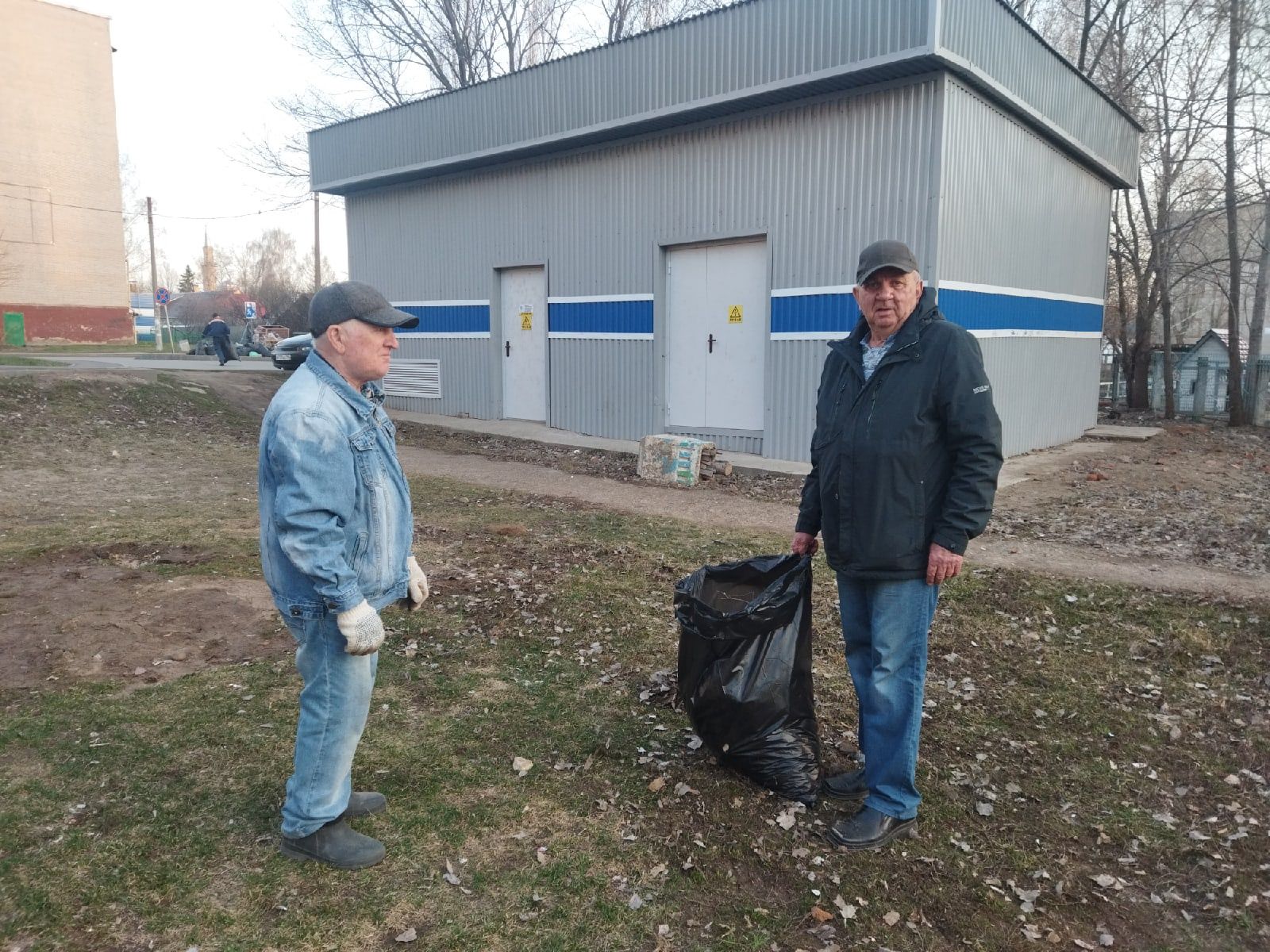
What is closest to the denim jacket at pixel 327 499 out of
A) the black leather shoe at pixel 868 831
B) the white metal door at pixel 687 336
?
the black leather shoe at pixel 868 831

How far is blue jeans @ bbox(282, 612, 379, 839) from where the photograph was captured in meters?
2.78

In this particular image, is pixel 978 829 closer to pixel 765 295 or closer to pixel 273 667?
pixel 273 667

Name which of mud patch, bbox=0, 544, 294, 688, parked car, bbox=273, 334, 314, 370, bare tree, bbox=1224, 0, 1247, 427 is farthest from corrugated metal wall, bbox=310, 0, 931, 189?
bare tree, bbox=1224, 0, 1247, 427

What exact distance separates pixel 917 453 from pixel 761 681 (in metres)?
1.05

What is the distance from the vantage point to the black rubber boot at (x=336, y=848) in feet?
9.70

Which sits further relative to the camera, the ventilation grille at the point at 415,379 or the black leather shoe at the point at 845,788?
the ventilation grille at the point at 415,379

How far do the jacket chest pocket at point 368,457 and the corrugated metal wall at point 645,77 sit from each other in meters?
8.66

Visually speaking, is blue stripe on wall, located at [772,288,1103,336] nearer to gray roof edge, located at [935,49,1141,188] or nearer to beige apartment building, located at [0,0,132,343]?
gray roof edge, located at [935,49,1141,188]

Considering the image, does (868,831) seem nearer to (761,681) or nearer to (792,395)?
(761,681)

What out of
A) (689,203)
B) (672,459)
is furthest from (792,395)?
(689,203)

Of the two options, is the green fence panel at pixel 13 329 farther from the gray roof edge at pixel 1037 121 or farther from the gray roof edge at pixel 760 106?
the gray roof edge at pixel 1037 121

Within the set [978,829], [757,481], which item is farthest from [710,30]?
[978,829]

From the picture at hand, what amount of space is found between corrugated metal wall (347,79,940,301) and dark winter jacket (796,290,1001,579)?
7.63 meters

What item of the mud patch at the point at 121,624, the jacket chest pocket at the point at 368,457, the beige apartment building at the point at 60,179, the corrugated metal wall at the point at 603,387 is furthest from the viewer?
the beige apartment building at the point at 60,179
